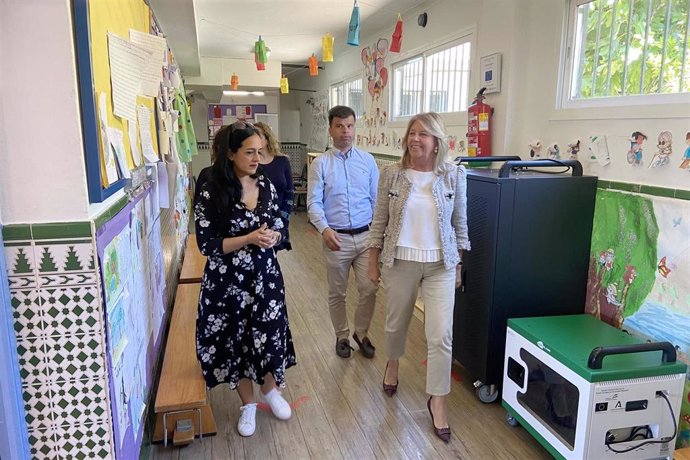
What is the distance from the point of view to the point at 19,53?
3.63 feet

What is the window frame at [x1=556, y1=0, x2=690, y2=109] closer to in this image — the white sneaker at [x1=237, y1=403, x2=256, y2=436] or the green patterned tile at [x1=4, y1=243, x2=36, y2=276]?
the white sneaker at [x1=237, y1=403, x2=256, y2=436]

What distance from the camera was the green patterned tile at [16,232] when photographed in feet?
3.74

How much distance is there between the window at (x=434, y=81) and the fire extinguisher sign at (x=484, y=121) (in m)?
0.63

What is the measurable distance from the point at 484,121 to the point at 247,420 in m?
2.16

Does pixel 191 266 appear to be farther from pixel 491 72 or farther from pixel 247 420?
pixel 491 72

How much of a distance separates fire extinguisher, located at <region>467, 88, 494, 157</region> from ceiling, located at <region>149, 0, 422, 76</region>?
1.49 m

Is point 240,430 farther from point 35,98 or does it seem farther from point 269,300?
point 35,98

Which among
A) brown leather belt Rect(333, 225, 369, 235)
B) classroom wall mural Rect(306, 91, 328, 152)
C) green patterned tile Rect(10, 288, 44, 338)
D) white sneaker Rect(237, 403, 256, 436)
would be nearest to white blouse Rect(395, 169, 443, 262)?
brown leather belt Rect(333, 225, 369, 235)

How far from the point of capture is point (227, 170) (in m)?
1.99

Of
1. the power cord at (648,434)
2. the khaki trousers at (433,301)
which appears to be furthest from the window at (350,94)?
the power cord at (648,434)

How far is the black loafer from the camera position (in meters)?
2.96

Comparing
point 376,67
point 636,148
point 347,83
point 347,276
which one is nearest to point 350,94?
point 347,83

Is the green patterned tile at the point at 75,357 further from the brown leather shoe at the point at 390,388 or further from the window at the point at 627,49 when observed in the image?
the window at the point at 627,49

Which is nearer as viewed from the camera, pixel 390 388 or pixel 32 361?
pixel 32 361
